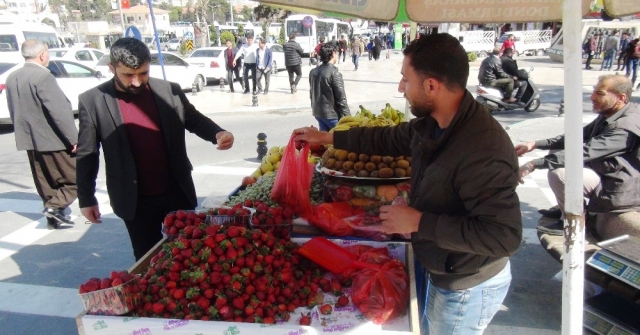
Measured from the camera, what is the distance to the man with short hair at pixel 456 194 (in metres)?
1.61

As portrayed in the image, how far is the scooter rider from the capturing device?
1139cm

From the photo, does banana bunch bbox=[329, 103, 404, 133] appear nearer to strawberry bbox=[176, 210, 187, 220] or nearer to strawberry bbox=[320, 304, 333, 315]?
strawberry bbox=[176, 210, 187, 220]

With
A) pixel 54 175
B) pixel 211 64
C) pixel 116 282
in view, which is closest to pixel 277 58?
pixel 211 64

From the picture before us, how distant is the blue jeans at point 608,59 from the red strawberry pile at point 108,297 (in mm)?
26361

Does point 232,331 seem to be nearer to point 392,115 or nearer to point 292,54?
point 392,115

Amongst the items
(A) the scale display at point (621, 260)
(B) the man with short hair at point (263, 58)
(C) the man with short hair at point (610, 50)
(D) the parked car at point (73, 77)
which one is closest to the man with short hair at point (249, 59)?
(B) the man with short hair at point (263, 58)

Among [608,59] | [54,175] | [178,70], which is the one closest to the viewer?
[54,175]

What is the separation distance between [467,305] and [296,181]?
4.48 feet

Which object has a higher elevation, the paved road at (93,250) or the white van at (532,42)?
the white van at (532,42)

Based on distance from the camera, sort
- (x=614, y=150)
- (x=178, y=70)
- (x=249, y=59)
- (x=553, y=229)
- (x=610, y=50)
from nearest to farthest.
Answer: (x=614, y=150)
(x=553, y=229)
(x=249, y=59)
(x=178, y=70)
(x=610, y=50)

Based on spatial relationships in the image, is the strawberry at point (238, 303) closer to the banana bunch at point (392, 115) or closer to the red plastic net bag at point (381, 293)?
the red plastic net bag at point (381, 293)

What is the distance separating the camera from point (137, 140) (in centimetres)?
276

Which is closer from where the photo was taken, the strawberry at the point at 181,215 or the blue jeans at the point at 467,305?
the blue jeans at the point at 467,305

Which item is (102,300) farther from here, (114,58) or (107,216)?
(107,216)
